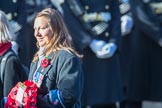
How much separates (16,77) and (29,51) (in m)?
2.02

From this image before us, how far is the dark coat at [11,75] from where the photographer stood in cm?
318

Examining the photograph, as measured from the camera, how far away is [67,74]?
2766mm

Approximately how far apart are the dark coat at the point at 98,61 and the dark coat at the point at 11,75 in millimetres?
1597

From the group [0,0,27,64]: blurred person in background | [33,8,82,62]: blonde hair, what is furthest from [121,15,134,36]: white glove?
[33,8,82,62]: blonde hair

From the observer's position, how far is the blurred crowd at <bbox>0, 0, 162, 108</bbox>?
4836mm

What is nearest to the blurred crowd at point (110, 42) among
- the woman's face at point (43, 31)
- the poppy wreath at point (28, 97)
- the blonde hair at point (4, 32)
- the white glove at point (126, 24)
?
the white glove at point (126, 24)

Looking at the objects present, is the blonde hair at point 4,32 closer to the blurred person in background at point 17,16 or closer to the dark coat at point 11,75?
the dark coat at point 11,75

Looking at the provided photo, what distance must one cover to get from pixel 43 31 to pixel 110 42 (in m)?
1.98

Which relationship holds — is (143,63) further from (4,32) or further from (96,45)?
(4,32)

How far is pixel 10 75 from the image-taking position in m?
3.21

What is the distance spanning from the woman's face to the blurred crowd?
171 cm

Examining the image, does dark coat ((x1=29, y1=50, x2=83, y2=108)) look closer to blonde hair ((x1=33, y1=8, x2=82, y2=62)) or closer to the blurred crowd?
blonde hair ((x1=33, y1=8, x2=82, y2=62))

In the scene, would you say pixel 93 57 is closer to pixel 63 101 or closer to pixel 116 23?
pixel 116 23

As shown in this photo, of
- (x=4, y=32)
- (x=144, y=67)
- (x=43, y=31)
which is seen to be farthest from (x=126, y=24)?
(x=43, y=31)
